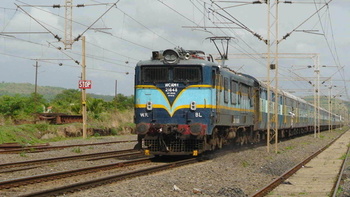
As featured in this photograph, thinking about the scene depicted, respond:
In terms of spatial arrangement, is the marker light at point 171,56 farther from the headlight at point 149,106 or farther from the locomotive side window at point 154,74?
the headlight at point 149,106

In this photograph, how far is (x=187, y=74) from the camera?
59.3 ft

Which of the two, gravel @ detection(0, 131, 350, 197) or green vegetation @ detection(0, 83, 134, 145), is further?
green vegetation @ detection(0, 83, 134, 145)

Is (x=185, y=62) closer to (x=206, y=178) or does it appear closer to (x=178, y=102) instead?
(x=178, y=102)

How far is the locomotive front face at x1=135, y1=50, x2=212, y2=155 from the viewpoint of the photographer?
17.7 meters

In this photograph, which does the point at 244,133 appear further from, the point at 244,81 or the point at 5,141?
the point at 5,141

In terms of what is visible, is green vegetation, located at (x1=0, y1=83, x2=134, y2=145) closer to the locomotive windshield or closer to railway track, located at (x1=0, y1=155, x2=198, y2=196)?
the locomotive windshield

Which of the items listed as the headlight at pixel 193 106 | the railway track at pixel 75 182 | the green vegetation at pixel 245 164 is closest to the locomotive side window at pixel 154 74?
the headlight at pixel 193 106

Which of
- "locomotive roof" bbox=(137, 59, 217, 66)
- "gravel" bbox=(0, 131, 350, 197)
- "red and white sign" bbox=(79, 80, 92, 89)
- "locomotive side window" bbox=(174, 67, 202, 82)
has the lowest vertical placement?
"gravel" bbox=(0, 131, 350, 197)

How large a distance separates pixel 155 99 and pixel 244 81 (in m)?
7.48

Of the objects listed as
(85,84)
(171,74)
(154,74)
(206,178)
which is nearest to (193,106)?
(171,74)

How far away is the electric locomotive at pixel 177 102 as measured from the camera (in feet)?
58.2

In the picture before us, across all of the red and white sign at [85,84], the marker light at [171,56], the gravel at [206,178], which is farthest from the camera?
the red and white sign at [85,84]

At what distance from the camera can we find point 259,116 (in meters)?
29.0

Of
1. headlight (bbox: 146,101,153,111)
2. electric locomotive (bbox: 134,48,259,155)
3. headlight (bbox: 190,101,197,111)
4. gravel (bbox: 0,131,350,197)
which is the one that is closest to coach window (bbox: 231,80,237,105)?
gravel (bbox: 0,131,350,197)
